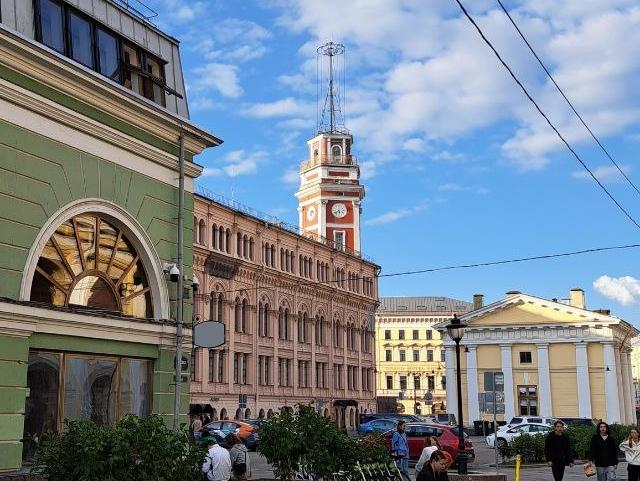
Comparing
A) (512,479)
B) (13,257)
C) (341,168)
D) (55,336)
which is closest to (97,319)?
(55,336)

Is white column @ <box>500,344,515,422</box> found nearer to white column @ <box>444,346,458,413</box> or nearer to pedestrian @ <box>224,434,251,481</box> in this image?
white column @ <box>444,346,458,413</box>

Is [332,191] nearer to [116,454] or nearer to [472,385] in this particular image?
[472,385]

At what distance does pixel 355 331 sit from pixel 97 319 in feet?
194

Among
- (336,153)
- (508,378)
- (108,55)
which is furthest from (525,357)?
(108,55)

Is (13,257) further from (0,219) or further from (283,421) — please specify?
(283,421)

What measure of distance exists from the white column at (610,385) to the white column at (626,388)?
5065 millimetres

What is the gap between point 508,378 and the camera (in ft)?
216

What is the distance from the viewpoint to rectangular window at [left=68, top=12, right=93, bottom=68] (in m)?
14.8

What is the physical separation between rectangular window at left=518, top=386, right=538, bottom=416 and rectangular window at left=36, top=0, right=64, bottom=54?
57.0m

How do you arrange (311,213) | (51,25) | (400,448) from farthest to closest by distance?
(311,213), (400,448), (51,25)

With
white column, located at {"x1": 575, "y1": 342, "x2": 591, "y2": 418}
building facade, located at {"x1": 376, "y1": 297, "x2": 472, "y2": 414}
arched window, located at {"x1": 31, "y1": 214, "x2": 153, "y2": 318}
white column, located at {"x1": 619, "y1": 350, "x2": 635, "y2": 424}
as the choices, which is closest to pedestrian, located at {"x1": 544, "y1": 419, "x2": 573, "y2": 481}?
arched window, located at {"x1": 31, "y1": 214, "x2": 153, "y2": 318}

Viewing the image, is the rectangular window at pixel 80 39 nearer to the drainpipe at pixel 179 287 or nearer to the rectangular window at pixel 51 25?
the rectangular window at pixel 51 25

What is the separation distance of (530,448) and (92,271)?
20.5 metres

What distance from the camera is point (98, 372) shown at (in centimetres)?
1491
